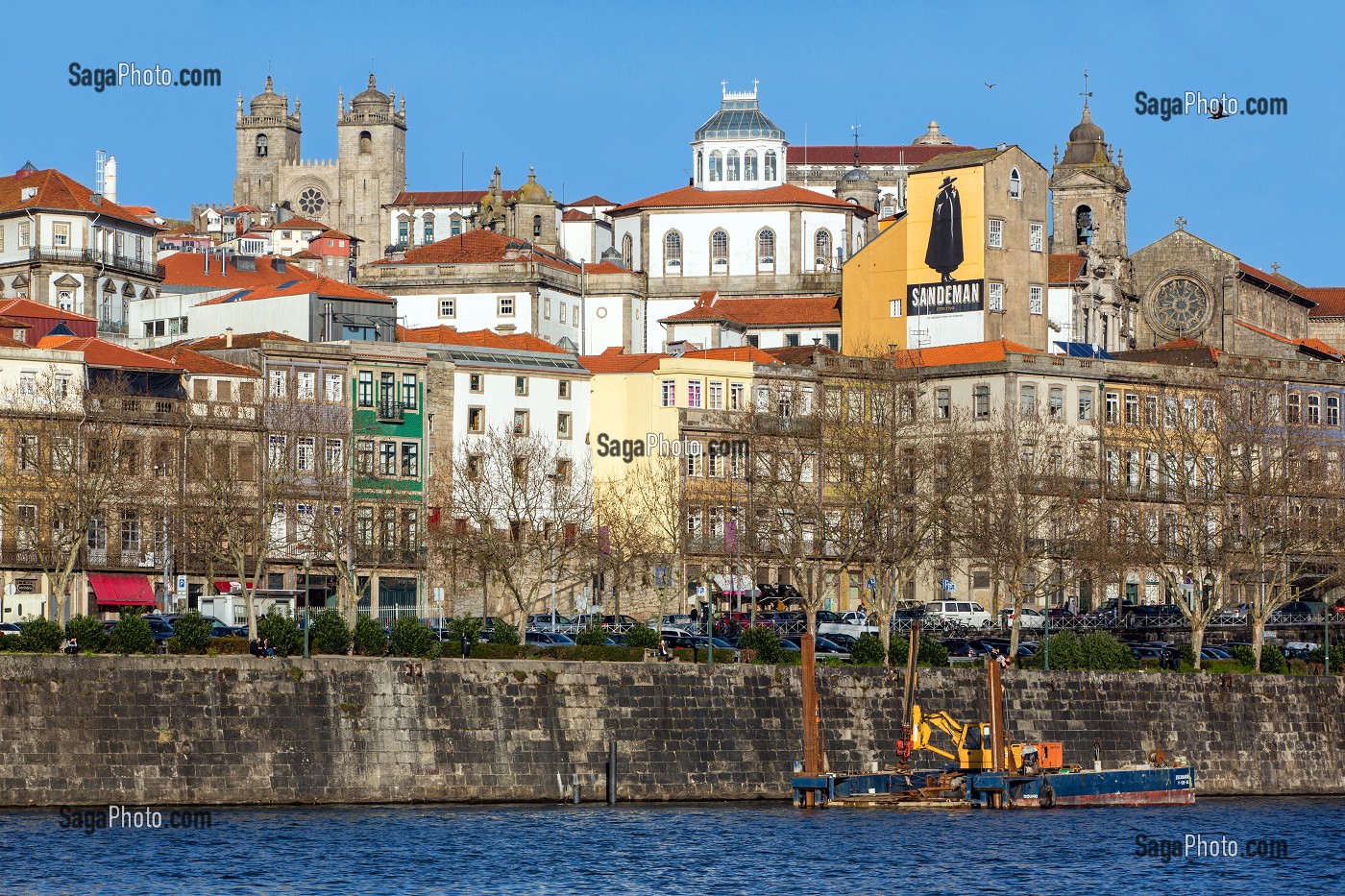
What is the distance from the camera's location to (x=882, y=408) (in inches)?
4670

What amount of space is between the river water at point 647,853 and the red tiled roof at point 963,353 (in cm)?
4970

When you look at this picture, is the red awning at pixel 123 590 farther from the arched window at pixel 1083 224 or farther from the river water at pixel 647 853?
the arched window at pixel 1083 224

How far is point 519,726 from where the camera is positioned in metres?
81.1

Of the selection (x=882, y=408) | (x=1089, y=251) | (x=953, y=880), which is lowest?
(x=953, y=880)

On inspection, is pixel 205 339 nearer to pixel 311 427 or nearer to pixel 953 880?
pixel 311 427

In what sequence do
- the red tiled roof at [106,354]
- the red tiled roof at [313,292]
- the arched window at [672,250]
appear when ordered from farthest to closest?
the arched window at [672,250] → the red tiled roof at [313,292] → the red tiled roof at [106,354]

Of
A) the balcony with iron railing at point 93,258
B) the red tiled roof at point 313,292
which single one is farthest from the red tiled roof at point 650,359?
the balcony with iron railing at point 93,258

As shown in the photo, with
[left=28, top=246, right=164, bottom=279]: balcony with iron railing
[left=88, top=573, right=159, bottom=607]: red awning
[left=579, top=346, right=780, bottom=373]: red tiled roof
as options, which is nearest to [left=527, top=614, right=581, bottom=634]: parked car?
[left=88, top=573, right=159, bottom=607]: red awning

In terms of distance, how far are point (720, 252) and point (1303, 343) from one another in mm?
35407

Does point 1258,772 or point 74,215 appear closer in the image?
point 1258,772

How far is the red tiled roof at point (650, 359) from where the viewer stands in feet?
427

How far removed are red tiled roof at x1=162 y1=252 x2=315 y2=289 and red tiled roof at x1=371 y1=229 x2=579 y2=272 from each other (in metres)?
6.82

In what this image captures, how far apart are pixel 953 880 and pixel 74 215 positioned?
9333cm

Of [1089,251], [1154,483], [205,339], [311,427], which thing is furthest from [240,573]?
[1089,251]
